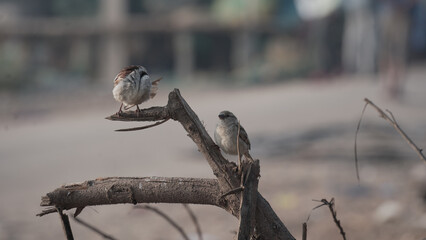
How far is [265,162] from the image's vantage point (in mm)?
8555

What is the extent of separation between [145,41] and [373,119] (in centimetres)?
1356

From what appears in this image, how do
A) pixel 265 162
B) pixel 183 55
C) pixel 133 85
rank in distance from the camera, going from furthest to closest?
pixel 183 55, pixel 265 162, pixel 133 85

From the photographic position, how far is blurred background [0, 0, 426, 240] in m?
6.24

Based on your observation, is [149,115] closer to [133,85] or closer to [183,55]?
[133,85]

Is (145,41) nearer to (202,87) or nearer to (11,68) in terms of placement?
(202,87)

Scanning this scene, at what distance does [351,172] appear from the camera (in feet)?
24.6

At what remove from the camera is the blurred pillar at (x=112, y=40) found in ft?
72.2

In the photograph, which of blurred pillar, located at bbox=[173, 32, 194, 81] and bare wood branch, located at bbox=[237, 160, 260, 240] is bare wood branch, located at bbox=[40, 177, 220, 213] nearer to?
bare wood branch, located at bbox=[237, 160, 260, 240]

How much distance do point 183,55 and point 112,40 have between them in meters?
2.82

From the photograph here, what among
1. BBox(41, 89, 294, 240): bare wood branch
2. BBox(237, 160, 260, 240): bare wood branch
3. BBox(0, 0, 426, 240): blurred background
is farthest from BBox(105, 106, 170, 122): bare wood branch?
BBox(0, 0, 426, 240): blurred background

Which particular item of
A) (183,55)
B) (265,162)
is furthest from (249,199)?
(183,55)

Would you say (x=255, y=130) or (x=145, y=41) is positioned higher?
(x=145, y=41)

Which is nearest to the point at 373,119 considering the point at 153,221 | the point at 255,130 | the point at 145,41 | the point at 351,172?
the point at 255,130

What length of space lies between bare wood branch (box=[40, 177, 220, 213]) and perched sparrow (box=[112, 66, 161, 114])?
320 mm
